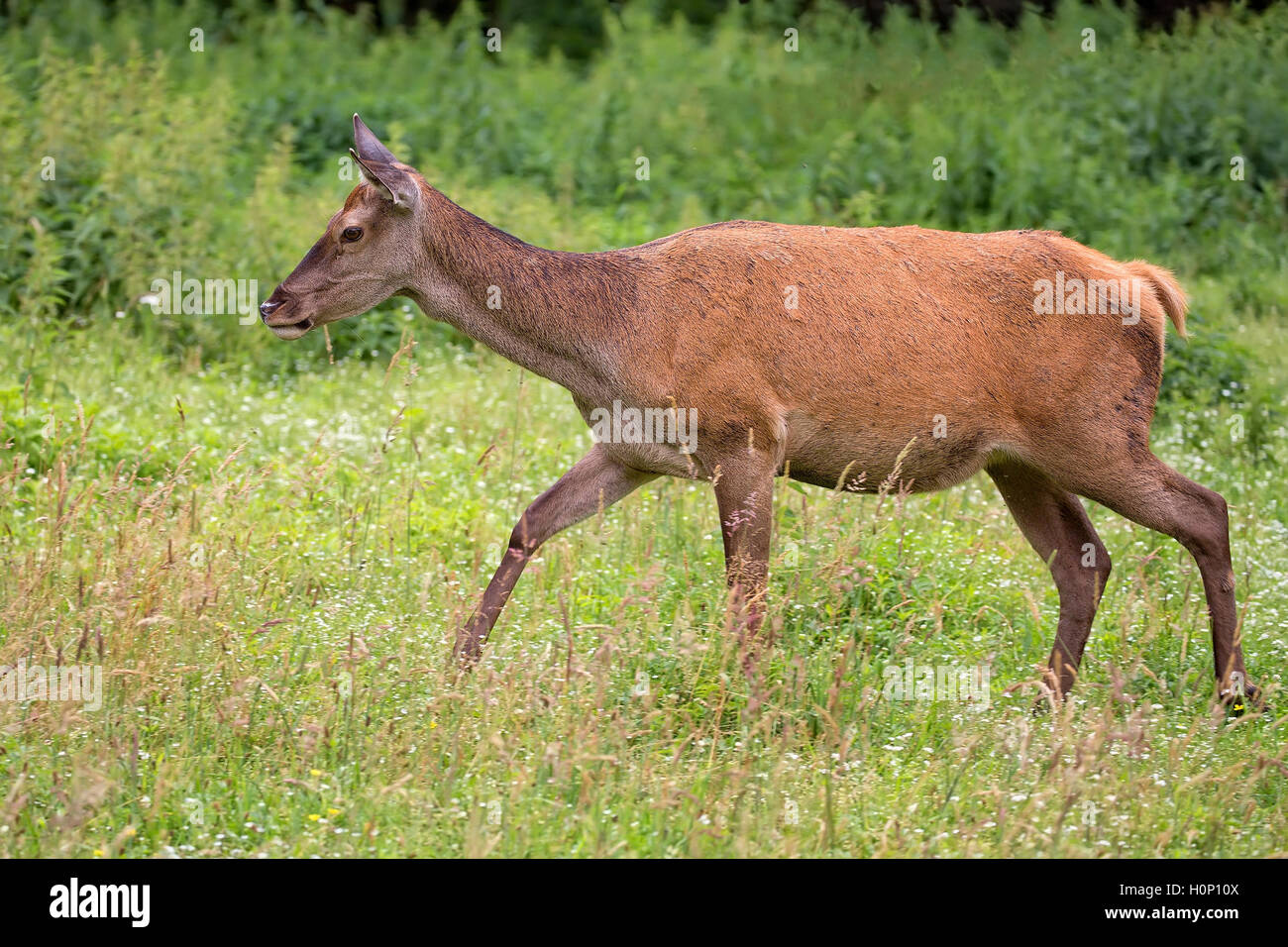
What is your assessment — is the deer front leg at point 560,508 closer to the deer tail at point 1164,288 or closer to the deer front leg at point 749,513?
the deer front leg at point 749,513

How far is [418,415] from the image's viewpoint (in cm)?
906

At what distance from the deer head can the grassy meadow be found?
0.53 meters

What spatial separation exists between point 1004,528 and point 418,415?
331 cm

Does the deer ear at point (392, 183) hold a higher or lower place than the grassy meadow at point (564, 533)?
higher

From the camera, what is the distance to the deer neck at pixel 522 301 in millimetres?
6113

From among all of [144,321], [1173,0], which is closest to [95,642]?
[144,321]

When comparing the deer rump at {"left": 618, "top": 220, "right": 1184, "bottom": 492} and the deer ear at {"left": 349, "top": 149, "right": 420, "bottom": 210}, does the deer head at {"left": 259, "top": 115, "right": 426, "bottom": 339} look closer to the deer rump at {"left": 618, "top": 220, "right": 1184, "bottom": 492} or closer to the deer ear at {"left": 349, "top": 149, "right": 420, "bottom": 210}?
the deer ear at {"left": 349, "top": 149, "right": 420, "bottom": 210}

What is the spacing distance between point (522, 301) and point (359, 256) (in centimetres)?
64

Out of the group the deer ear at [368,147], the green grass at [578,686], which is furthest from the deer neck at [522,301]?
the green grass at [578,686]

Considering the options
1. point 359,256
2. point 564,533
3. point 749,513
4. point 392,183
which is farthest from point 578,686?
point 564,533

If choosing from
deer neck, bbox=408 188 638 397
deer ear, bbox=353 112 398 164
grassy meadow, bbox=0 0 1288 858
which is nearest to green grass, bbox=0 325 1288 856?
grassy meadow, bbox=0 0 1288 858

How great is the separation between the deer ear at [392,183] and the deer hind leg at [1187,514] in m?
2.83

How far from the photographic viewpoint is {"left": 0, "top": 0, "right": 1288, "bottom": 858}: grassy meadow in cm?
483

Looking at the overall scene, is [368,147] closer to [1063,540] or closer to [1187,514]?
[1063,540]
